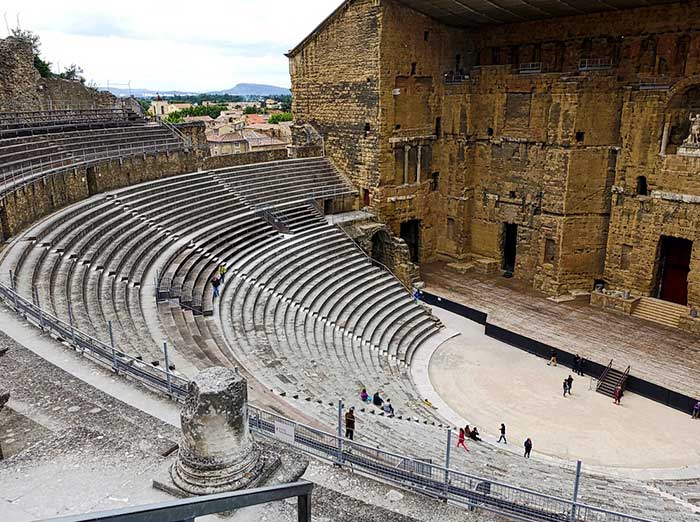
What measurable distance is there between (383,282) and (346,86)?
918cm

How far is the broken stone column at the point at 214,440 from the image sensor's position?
483cm

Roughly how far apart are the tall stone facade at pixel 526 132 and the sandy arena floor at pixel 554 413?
22.4ft

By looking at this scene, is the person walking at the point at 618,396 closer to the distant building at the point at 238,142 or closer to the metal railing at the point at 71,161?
the metal railing at the point at 71,161

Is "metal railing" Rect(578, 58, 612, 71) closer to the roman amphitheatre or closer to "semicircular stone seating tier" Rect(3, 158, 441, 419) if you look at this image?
the roman amphitheatre

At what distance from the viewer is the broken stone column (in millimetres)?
4832

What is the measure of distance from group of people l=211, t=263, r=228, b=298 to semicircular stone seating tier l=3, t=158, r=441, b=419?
222 mm

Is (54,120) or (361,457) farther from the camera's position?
(54,120)

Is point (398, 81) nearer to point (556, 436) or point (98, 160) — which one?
point (98, 160)

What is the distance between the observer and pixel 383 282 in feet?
69.1

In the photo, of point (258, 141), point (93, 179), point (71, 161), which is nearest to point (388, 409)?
point (93, 179)

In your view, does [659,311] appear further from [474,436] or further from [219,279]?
[219,279]

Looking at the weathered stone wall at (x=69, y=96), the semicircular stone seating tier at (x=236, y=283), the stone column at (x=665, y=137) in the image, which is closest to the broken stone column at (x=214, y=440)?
the semicircular stone seating tier at (x=236, y=283)

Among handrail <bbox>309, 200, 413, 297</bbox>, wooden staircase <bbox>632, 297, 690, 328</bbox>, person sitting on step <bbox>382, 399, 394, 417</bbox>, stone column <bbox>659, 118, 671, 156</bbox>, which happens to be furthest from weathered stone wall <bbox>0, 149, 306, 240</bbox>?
wooden staircase <bbox>632, 297, 690, 328</bbox>

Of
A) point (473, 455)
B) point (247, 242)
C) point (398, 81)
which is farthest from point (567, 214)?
point (473, 455)
